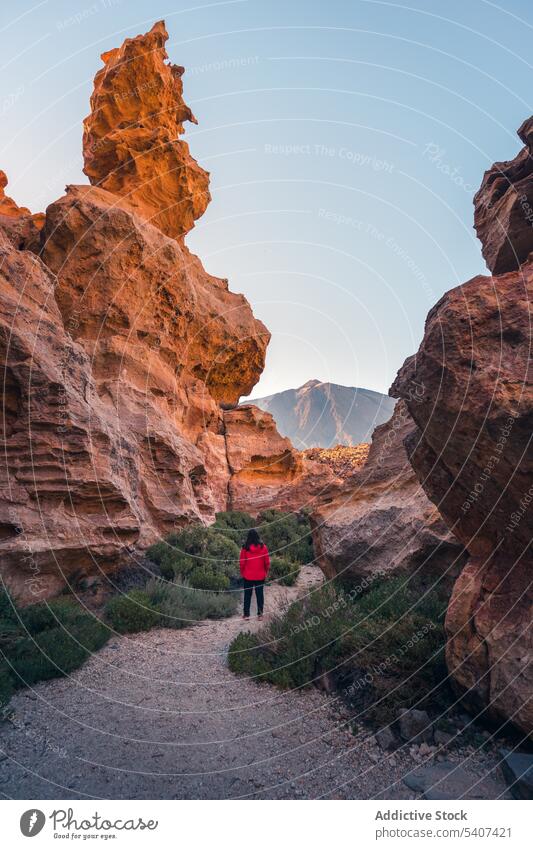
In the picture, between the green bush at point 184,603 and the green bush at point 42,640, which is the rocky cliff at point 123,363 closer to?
the green bush at point 42,640

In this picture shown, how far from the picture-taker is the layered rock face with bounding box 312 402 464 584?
720 centimetres

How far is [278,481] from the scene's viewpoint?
78.7ft

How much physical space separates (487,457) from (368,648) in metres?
2.65

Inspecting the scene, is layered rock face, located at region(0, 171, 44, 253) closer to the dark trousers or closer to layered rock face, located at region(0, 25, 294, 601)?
layered rock face, located at region(0, 25, 294, 601)

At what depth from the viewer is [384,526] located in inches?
319

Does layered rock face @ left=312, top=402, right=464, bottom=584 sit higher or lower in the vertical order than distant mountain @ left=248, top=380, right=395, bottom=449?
lower

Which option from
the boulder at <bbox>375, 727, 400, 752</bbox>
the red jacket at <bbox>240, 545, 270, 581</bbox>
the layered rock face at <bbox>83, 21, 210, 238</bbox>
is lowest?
the boulder at <bbox>375, 727, 400, 752</bbox>

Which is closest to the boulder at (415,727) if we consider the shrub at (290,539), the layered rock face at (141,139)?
the shrub at (290,539)

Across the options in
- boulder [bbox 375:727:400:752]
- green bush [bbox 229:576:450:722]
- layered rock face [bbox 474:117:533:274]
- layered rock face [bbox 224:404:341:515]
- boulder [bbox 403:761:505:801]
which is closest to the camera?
boulder [bbox 403:761:505:801]

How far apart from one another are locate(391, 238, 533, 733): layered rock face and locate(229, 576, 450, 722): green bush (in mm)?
546

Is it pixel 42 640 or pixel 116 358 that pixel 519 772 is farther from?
pixel 116 358

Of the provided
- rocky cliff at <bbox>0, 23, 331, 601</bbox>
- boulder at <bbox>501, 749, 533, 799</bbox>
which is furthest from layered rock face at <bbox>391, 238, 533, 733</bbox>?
rocky cliff at <bbox>0, 23, 331, 601</bbox>

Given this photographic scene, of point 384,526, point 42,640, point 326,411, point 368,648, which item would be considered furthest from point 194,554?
point 326,411

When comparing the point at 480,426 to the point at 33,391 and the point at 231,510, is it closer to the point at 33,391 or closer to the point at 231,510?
the point at 33,391
